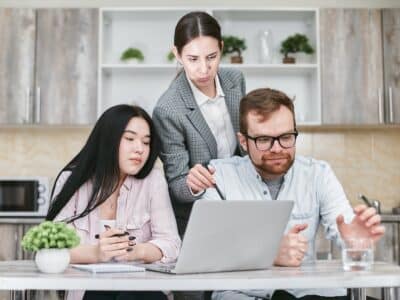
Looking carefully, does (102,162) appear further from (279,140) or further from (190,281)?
(190,281)

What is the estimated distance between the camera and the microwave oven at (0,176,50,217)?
438cm

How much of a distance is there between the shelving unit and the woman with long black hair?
7.76ft

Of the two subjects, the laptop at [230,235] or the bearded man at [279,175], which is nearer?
the laptop at [230,235]

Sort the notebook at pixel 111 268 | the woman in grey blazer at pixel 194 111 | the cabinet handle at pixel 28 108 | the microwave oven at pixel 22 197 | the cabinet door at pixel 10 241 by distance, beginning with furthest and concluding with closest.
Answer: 1. the cabinet handle at pixel 28 108
2. the microwave oven at pixel 22 197
3. the cabinet door at pixel 10 241
4. the woman in grey blazer at pixel 194 111
5. the notebook at pixel 111 268

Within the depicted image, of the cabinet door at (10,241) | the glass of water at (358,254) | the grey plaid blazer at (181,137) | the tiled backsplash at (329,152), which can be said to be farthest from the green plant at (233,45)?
the glass of water at (358,254)

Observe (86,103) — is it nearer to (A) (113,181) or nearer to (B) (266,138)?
(A) (113,181)

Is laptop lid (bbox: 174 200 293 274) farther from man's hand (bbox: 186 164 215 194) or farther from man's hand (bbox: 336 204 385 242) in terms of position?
man's hand (bbox: 186 164 215 194)

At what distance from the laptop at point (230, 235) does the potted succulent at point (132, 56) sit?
10.1 ft

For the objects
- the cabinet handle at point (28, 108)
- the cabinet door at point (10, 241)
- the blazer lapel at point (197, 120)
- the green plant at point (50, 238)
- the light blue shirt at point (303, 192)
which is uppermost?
the cabinet handle at point (28, 108)

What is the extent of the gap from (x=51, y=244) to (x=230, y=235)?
45cm

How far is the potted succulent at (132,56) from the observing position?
4.66 m

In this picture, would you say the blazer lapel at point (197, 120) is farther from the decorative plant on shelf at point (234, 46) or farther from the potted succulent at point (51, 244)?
the decorative plant on shelf at point (234, 46)

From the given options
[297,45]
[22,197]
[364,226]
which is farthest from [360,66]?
[364,226]

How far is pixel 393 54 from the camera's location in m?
4.58
